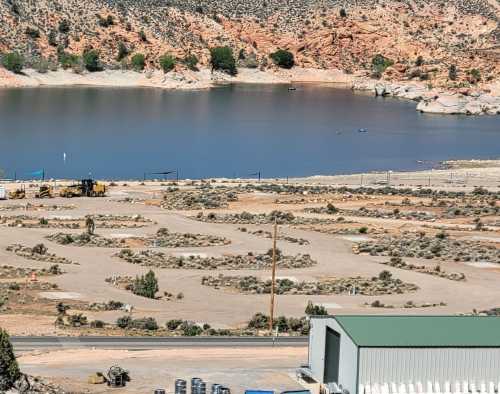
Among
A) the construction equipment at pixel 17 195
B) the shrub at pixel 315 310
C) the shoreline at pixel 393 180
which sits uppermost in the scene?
the shoreline at pixel 393 180

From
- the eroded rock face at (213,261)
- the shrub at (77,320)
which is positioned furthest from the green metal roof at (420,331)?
the eroded rock face at (213,261)

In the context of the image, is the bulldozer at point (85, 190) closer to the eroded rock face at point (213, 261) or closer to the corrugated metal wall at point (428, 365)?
the eroded rock face at point (213, 261)

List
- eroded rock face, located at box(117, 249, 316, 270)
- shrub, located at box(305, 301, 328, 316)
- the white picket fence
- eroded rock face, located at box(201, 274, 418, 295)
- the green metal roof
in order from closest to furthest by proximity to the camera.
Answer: the white picket fence
the green metal roof
shrub, located at box(305, 301, 328, 316)
eroded rock face, located at box(201, 274, 418, 295)
eroded rock face, located at box(117, 249, 316, 270)

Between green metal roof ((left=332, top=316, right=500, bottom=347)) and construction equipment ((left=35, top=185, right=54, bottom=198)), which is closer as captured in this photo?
green metal roof ((left=332, top=316, right=500, bottom=347))

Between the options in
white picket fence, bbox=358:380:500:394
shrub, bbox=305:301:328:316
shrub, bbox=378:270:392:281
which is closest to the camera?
white picket fence, bbox=358:380:500:394

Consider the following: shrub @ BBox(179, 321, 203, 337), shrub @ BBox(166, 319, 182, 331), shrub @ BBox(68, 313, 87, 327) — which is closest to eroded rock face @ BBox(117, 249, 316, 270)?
shrub @ BBox(166, 319, 182, 331)

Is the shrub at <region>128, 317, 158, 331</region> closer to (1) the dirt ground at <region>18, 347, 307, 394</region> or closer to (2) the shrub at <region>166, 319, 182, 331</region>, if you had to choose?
(2) the shrub at <region>166, 319, 182, 331</region>

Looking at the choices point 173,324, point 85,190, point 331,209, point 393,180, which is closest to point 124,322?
point 173,324
